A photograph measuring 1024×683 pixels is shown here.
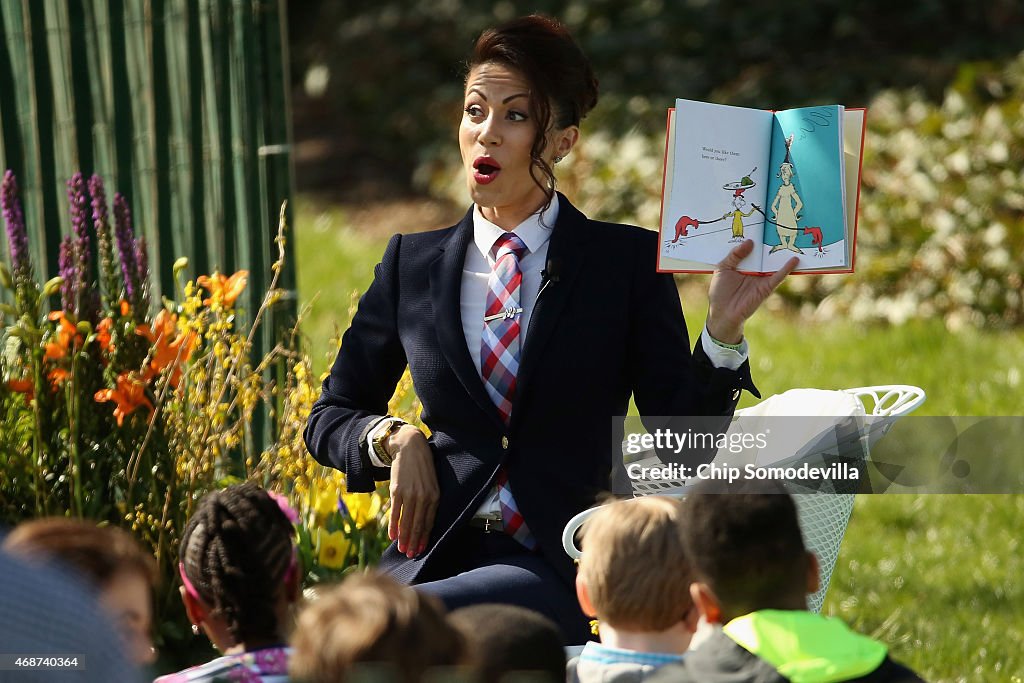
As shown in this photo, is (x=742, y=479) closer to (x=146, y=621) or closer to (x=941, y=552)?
(x=146, y=621)

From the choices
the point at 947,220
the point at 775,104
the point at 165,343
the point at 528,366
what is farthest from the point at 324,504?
the point at 775,104

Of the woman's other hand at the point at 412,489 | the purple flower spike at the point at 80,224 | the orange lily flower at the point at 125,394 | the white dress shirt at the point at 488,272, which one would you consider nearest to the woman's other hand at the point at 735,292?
the white dress shirt at the point at 488,272

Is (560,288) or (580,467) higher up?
(560,288)

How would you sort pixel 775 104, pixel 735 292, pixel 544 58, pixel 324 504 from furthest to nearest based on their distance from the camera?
pixel 775 104
pixel 324 504
pixel 544 58
pixel 735 292

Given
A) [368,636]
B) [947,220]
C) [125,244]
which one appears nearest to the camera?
[368,636]

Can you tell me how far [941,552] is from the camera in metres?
A: 4.77

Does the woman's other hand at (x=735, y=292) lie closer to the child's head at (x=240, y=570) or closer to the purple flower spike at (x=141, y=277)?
the child's head at (x=240, y=570)

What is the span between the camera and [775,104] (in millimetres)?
9477

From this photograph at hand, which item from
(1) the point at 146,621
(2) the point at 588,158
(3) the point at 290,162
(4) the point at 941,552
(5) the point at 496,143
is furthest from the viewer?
(2) the point at 588,158

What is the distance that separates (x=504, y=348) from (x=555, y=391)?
0.50 feet

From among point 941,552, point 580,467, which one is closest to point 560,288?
point 580,467

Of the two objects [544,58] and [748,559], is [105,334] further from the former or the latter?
[748,559]

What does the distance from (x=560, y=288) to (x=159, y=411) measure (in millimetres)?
1089

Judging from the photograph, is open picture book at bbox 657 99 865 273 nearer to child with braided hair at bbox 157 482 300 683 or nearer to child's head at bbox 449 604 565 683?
child's head at bbox 449 604 565 683
